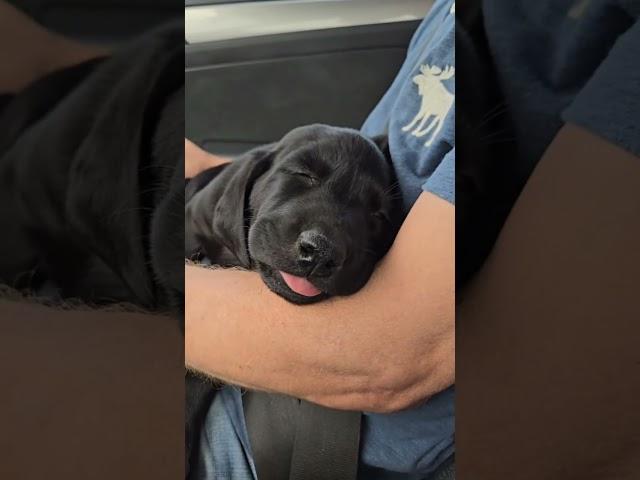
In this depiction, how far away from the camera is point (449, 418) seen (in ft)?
1.55

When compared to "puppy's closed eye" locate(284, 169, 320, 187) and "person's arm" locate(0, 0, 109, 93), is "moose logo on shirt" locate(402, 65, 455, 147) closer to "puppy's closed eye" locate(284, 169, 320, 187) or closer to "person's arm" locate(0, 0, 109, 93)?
"puppy's closed eye" locate(284, 169, 320, 187)

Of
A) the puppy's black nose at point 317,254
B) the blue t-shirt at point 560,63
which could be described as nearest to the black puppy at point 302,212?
the puppy's black nose at point 317,254

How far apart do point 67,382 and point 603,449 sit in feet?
1.31

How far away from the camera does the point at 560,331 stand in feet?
1.48

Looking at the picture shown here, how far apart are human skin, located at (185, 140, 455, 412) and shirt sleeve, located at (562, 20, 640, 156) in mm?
112

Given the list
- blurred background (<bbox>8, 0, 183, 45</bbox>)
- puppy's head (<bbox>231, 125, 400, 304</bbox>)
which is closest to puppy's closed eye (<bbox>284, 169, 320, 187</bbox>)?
puppy's head (<bbox>231, 125, 400, 304</bbox>)

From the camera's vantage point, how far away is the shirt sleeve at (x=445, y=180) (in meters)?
0.45

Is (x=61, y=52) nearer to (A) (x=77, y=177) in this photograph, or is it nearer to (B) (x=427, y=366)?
(A) (x=77, y=177)

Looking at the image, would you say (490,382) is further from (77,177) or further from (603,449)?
(77,177)

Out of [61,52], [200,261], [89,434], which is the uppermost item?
[61,52]

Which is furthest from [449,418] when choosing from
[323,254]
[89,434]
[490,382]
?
[89,434]

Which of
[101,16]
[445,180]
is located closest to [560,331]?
[445,180]

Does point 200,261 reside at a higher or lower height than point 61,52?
lower

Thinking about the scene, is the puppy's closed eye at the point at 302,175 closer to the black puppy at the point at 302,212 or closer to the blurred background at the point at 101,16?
the black puppy at the point at 302,212
